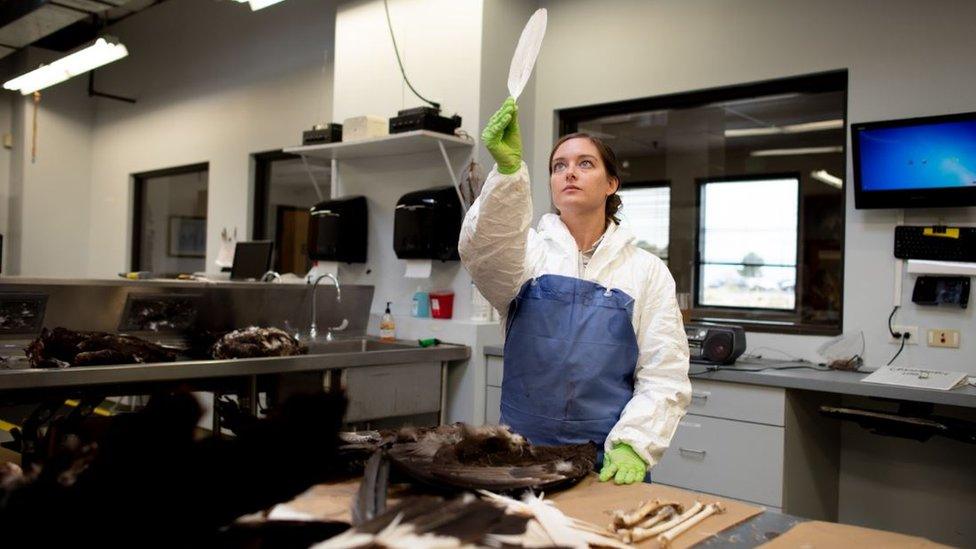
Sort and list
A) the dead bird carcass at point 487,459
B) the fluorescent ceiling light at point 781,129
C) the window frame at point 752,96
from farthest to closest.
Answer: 1. the fluorescent ceiling light at point 781,129
2. the window frame at point 752,96
3. the dead bird carcass at point 487,459

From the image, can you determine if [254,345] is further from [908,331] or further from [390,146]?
[908,331]

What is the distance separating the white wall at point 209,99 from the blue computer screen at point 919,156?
3.74m

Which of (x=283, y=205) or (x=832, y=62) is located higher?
(x=832, y=62)

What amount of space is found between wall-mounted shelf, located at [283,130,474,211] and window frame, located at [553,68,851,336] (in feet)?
2.23

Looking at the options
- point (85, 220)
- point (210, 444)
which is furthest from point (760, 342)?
point (85, 220)

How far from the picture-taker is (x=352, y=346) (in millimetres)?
4020

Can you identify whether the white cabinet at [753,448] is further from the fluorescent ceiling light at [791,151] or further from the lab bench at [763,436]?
the fluorescent ceiling light at [791,151]

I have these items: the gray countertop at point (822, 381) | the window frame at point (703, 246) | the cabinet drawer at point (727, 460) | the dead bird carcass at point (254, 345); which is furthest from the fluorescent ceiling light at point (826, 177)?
the dead bird carcass at point (254, 345)

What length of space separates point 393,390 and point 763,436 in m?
1.62

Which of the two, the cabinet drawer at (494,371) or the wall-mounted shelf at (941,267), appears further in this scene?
the cabinet drawer at (494,371)

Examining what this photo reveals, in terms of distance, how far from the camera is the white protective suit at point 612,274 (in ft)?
6.01

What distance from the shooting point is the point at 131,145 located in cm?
782

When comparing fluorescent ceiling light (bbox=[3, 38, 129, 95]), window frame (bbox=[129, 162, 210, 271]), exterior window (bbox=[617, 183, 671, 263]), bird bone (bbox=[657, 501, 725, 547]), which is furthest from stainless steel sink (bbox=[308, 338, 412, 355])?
window frame (bbox=[129, 162, 210, 271])

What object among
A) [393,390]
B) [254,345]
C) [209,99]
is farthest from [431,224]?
[209,99]
